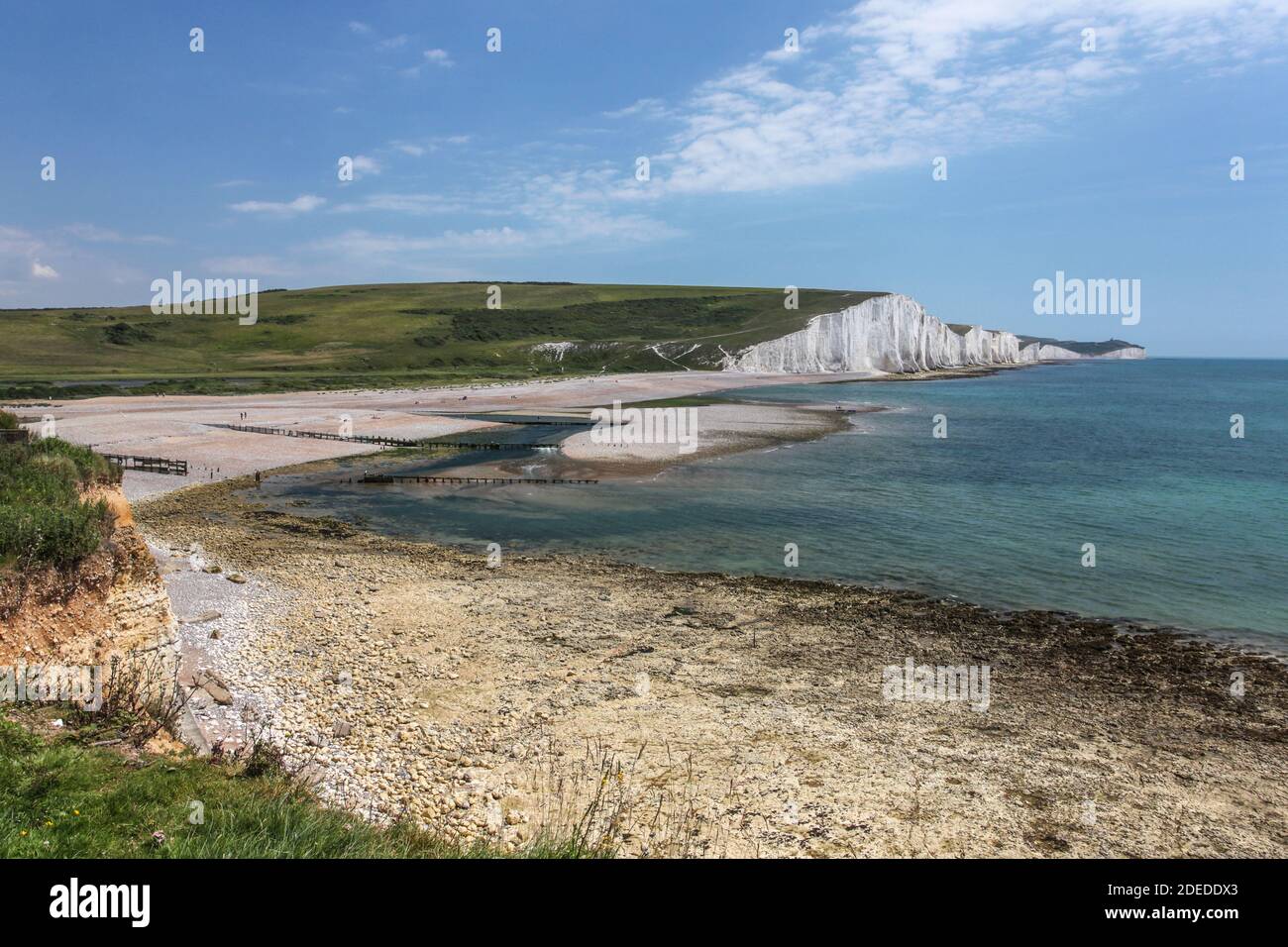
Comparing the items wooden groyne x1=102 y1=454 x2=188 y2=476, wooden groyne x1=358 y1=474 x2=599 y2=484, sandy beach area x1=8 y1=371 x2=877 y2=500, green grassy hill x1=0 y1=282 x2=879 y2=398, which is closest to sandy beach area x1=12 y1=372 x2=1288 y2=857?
wooden groyne x1=358 y1=474 x2=599 y2=484

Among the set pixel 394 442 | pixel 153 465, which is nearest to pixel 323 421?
pixel 394 442

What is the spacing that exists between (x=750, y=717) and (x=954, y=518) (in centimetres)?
2208

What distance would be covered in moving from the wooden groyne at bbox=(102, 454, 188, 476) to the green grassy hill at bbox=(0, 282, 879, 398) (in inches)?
2029

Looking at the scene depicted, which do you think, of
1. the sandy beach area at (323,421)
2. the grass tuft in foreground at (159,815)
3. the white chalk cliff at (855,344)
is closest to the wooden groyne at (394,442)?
the sandy beach area at (323,421)

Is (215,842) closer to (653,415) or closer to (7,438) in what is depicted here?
(7,438)

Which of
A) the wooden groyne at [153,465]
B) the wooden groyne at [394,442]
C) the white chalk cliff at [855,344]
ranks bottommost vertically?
the wooden groyne at [153,465]

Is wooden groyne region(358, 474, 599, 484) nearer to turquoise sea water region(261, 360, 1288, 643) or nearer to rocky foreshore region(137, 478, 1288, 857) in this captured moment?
turquoise sea water region(261, 360, 1288, 643)

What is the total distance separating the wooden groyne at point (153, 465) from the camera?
43.1 metres

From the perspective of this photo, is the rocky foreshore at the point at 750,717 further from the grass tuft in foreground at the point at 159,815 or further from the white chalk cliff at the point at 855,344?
the white chalk cliff at the point at 855,344

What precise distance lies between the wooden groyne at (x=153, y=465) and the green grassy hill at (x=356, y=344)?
51532 millimetres

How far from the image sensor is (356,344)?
158 metres

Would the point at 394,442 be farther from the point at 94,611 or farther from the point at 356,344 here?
the point at 356,344

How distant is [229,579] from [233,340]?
156 meters

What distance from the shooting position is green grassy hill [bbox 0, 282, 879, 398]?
11494 centimetres
